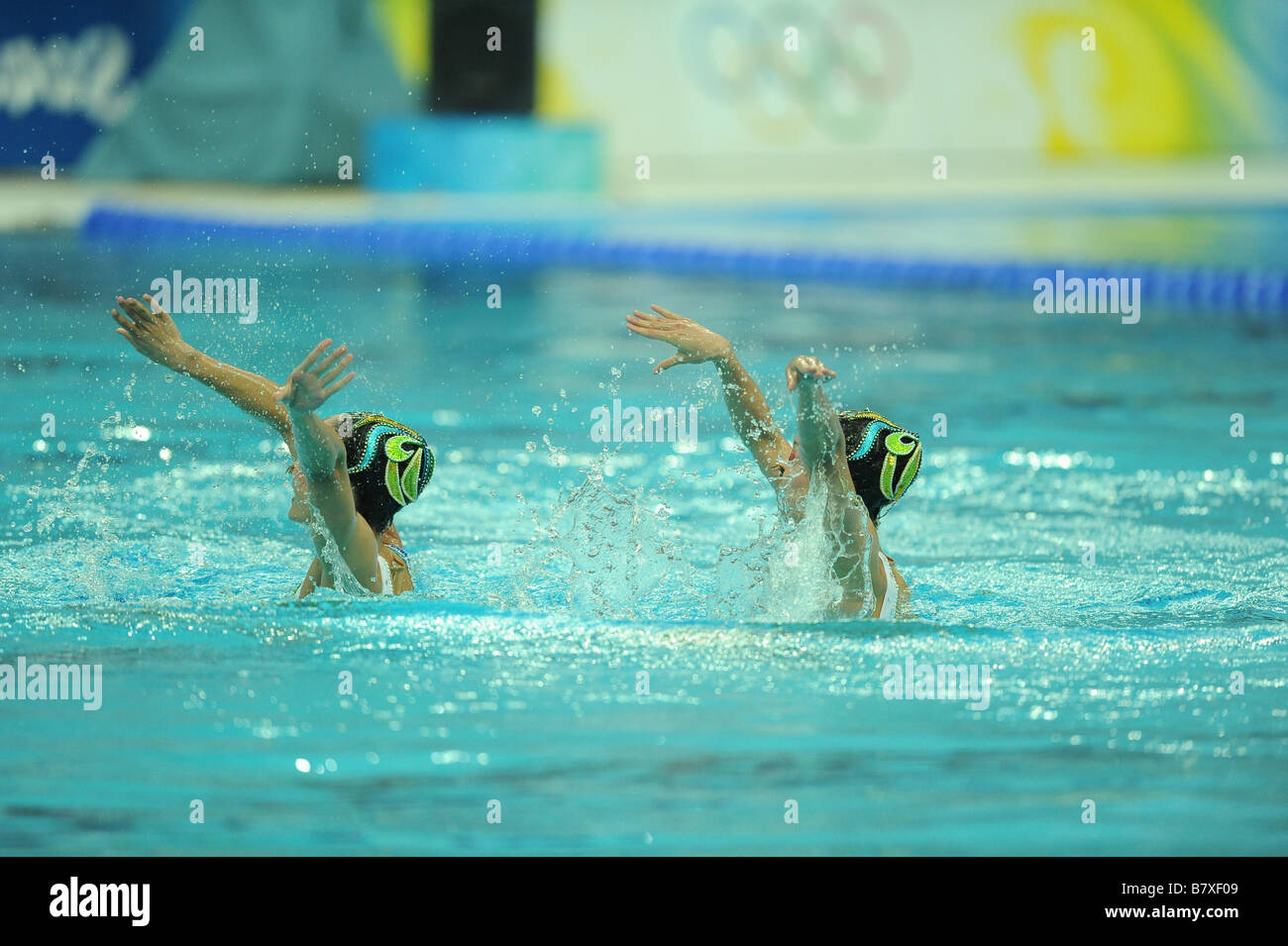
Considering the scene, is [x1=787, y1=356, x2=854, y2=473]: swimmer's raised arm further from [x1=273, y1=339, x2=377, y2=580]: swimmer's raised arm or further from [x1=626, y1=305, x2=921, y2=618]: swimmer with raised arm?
[x1=273, y1=339, x2=377, y2=580]: swimmer's raised arm

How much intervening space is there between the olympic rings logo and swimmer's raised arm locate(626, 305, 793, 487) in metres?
14.1

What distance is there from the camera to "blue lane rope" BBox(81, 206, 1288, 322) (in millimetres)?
10055

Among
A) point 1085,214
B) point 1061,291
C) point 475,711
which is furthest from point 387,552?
point 1085,214

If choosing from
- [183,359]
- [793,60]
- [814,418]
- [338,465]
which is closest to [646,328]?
[814,418]

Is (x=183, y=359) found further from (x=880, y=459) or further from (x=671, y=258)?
(x=671, y=258)

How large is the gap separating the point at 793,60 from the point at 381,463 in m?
14.4

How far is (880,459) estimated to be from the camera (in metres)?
3.67

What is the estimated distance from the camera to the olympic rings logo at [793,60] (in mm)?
17359

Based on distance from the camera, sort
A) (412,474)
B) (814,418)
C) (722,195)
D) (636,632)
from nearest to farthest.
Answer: (814,418) → (412,474) → (636,632) → (722,195)

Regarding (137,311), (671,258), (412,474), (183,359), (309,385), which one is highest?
(671,258)

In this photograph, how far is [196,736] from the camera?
10.6 ft

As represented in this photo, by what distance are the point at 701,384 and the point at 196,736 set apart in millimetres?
4550

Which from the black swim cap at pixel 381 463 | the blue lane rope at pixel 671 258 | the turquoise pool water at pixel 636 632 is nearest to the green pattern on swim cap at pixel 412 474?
the black swim cap at pixel 381 463
